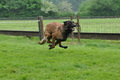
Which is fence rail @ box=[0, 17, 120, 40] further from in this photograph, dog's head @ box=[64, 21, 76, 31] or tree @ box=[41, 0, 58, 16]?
tree @ box=[41, 0, 58, 16]

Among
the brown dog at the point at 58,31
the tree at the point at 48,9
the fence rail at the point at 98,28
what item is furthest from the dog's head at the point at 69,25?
the tree at the point at 48,9

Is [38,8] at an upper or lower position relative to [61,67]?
lower

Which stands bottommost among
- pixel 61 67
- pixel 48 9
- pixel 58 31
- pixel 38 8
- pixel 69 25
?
pixel 48 9

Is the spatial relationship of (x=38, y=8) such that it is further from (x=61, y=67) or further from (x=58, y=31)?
(x=61, y=67)

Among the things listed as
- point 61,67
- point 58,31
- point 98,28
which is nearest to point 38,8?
point 98,28

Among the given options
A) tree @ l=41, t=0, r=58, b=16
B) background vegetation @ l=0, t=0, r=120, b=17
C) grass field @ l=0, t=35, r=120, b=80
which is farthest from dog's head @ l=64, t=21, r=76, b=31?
tree @ l=41, t=0, r=58, b=16

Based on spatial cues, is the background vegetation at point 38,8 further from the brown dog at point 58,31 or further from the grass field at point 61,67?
the grass field at point 61,67

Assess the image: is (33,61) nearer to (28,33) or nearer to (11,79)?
(11,79)

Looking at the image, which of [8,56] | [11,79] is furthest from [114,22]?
[11,79]

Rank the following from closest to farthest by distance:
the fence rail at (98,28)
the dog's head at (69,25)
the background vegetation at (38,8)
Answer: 1. the dog's head at (69,25)
2. the fence rail at (98,28)
3. the background vegetation at (38,8)

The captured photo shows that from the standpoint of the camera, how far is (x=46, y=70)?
736 cm

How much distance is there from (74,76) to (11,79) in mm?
1610

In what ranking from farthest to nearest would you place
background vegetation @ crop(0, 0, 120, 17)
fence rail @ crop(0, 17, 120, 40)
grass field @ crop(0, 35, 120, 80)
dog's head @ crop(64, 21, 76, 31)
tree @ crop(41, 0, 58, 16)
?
tree @ crop(41, 0, 58, 16)
background vegetation @ crop(0, 0, 120, 17)
fence rail @ crop(0, 17, 120, 40)
dog's head @ crop(64, 21, 76, 31)
grass field @ crop(0, 35, 120, 80)

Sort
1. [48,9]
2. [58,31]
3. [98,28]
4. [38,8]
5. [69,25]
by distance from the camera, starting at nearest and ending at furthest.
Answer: [69,25] < [58,31] < [98,28] < [48,9] < [38,8]
